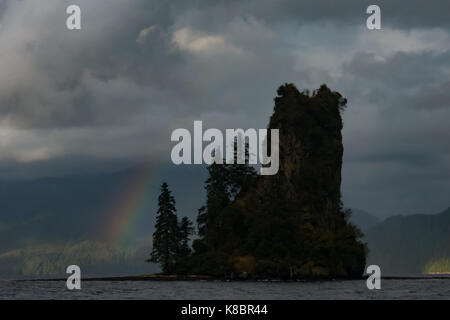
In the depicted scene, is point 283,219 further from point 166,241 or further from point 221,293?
point 221,293

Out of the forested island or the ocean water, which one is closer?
the ocean water

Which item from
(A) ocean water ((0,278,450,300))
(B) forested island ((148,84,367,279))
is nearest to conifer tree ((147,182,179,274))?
(B) forested island ((148,84,367,279))

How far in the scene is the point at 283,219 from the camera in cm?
16875

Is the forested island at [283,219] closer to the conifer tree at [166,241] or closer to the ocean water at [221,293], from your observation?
the conifer tree at [166,241]

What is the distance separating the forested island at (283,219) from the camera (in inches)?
6562

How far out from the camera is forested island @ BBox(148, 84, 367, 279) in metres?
167

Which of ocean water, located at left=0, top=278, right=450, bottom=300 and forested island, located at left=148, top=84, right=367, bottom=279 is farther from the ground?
forested island, located at left=148, top=84, right=367, bottom=279

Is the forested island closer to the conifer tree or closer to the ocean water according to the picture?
the conifer tree

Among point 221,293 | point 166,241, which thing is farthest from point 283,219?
point 221,293

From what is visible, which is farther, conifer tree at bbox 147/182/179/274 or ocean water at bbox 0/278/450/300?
conifer tree at bbox 147/182/179/274

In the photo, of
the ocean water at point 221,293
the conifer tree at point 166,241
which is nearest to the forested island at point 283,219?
the conifer tree at point 166,241

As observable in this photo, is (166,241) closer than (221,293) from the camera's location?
No
